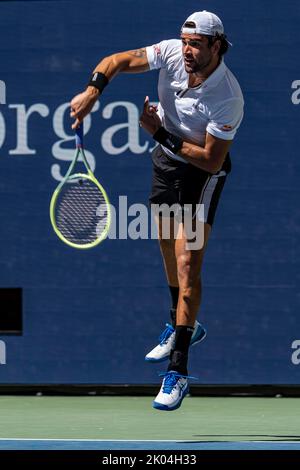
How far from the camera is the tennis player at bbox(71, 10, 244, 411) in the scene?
24.8 feet

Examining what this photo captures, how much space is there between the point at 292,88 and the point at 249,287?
1381mm

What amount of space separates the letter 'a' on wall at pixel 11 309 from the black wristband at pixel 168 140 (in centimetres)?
239

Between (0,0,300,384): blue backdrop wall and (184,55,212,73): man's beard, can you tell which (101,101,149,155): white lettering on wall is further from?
(184,55,212,73): man's beard

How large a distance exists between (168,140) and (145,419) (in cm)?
183

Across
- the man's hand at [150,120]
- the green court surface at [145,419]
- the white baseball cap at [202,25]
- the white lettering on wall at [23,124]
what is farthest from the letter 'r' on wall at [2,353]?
the white baseball cap at [202,25]

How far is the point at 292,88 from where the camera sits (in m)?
9.38

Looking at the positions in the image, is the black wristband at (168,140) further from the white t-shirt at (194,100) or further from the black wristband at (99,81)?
the black wristband at (99,81)

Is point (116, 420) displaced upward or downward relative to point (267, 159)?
downward

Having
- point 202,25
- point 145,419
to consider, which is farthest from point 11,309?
point 202,25

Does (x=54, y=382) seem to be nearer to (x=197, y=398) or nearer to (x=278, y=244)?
(x=197, y=398)

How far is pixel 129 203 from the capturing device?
952 centimetres

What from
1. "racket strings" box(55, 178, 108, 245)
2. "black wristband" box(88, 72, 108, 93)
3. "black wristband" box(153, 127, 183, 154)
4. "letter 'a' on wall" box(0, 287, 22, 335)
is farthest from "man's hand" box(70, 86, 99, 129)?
"letter 'a' on wall" box(0, 287, 22, 335)
